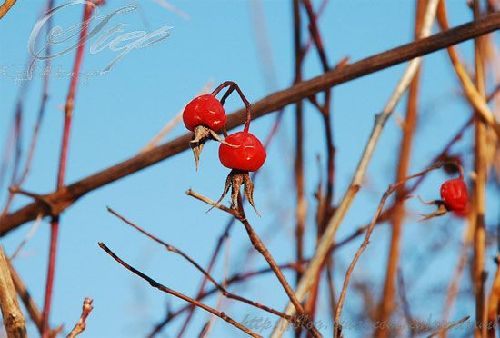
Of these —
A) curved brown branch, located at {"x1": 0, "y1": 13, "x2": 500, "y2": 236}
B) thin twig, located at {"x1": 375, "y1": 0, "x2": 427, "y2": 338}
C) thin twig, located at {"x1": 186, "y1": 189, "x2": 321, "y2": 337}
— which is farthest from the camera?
thin twig, located at {"x1": 375, "y1": 0, "x2": 427, "y2": 338}

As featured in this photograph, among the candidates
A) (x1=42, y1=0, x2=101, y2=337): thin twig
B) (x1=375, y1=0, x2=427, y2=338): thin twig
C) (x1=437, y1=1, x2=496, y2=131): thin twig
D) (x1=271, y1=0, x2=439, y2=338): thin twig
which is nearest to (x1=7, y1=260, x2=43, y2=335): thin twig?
(x1=42, y1=0, x2=101, y2=337): thin twig

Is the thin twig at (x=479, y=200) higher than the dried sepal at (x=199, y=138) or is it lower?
higher

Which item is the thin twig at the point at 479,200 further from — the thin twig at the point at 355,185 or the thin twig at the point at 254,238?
the thin twig at the point at 254,238

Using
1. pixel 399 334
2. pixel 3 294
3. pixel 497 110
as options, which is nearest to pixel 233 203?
pixel 3 294

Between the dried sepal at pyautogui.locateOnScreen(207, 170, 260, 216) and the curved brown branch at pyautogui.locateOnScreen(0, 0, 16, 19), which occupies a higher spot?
the curved brown branch at pyautogui.locateOnScreen(0, 0, 16, 19)

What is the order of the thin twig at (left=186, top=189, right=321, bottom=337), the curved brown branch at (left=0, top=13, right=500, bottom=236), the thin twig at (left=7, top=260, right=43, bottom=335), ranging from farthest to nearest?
the thin twig at (left=7, top=260, right=43, bottom=335) < the curved brown branch at (left=0, top=13, right=500, bottom=236) < the thin twig at (left=186, top=189, right=321, bottom=337)

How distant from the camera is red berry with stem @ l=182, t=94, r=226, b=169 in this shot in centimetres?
60

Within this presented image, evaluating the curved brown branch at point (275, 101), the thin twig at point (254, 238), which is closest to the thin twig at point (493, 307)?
the curved brown branch at point (275, 101)

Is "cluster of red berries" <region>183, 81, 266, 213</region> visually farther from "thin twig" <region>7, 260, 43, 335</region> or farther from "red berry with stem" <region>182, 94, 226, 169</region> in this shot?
"thin twig" <region>7, 260, 43, 335</region>

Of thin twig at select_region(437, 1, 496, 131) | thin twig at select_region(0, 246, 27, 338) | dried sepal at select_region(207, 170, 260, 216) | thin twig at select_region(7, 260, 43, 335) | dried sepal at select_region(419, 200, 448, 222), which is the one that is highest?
thin twig at select_region(437, 1, 496, 131)

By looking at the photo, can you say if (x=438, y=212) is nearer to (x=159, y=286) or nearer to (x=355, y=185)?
(x=355, y=185)

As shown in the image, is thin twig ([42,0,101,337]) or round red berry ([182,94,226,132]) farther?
thin twig ([42,0,101,337])

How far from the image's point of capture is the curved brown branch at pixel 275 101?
2.66 ft

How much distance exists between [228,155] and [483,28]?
35 cm
